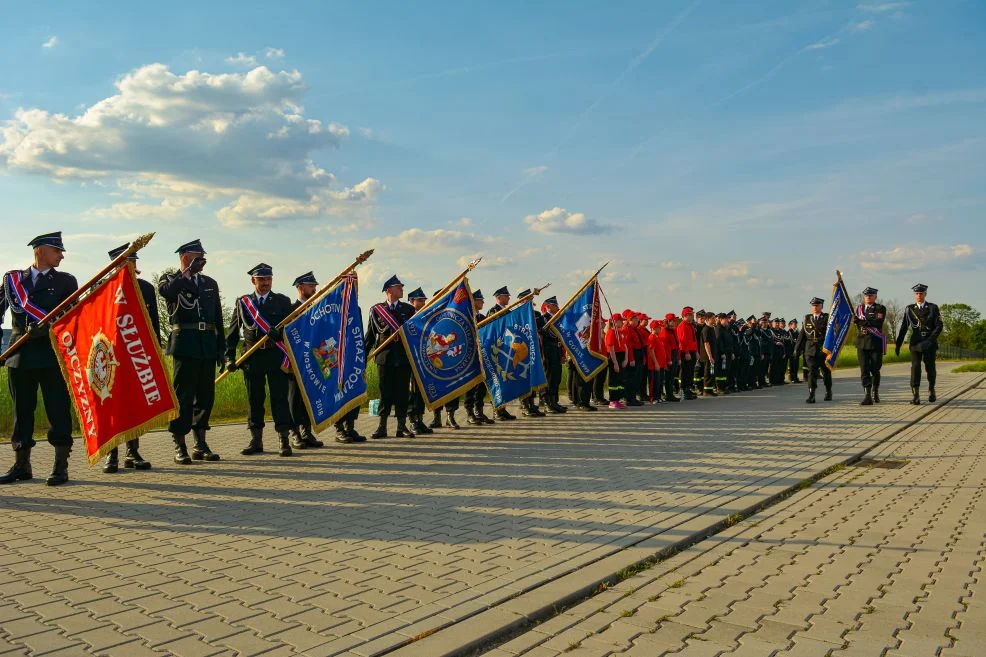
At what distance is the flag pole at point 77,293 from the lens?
7480 millimetres

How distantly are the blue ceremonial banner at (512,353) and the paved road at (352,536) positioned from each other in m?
2.74

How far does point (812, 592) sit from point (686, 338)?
14.2 m

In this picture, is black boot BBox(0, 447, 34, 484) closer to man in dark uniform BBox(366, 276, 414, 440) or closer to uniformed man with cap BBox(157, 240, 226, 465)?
uniformed man with cap BBox(157, 240, 226, 465)

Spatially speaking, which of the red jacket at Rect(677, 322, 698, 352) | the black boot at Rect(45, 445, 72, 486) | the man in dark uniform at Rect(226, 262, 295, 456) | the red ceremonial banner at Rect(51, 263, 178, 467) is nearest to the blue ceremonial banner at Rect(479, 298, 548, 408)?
the man in dark uniform at Rect(226, 262, 295, 456)

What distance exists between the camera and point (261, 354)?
9781 mm

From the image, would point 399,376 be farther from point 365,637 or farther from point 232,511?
point 365,637

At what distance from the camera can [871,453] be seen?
941 centimetres

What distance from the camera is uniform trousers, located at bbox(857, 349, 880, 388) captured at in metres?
15.4

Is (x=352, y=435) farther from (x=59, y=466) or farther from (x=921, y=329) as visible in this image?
(x=921, y=329)

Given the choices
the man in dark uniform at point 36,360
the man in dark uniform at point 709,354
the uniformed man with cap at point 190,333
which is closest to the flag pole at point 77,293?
the man in dark uniform at point 36,360

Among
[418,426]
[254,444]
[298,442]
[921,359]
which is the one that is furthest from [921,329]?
[254,444]

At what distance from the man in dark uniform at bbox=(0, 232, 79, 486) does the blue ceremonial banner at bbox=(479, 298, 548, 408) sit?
22.0 ft

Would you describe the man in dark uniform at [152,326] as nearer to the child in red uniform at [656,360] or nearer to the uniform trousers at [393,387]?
the uniform trousers at [393,387]

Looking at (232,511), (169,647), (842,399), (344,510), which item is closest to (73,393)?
(232,511)
